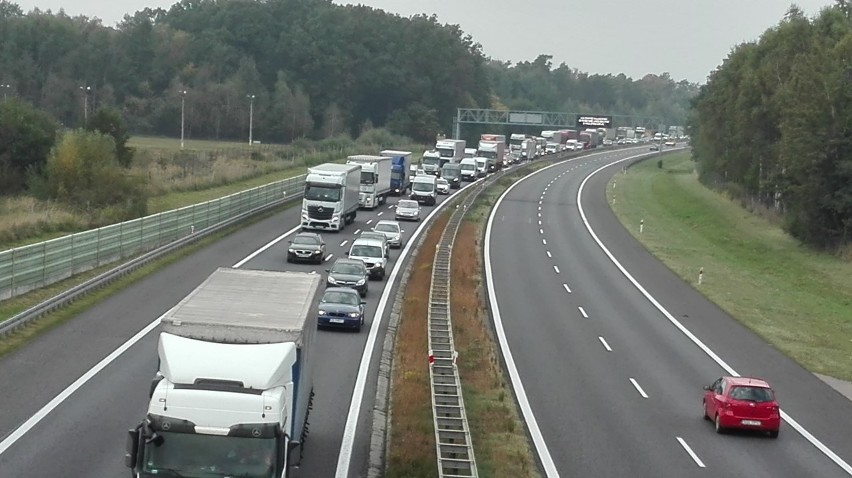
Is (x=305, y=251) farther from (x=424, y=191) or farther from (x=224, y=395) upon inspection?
(x=224, y=395)

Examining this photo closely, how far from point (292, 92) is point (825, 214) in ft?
338

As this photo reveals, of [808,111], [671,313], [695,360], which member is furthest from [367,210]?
[695,360]

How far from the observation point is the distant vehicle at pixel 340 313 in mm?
34938

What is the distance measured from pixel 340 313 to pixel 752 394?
42.7 feet

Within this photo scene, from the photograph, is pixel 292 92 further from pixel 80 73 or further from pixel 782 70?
pixel 782 70

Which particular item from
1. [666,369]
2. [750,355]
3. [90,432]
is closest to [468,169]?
[750,355]

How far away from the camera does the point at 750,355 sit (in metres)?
36.8

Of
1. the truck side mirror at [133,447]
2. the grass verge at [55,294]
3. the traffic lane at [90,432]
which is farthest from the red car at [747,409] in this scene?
the grass verge at [55,294]

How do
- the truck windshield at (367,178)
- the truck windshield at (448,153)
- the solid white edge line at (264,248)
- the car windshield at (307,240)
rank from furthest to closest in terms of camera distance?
the truck windshield at (448,153) < the truck windshield at (367,178) < the car windshield at (307,240) < the solid white edge line at (264,248)

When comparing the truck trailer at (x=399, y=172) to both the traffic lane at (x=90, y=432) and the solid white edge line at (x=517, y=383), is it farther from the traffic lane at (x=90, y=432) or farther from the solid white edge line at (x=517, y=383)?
the traffic lane at (x=90, y=432)

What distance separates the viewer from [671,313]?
4453cm

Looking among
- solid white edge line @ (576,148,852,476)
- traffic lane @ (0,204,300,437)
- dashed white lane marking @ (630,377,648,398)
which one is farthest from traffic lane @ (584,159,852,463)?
traffic lane @ (0,204,300,437)

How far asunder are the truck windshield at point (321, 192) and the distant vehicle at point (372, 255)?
13297 millimetres

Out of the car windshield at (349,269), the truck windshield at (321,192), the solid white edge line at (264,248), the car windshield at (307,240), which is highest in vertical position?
the truck windshield at (321,192)
